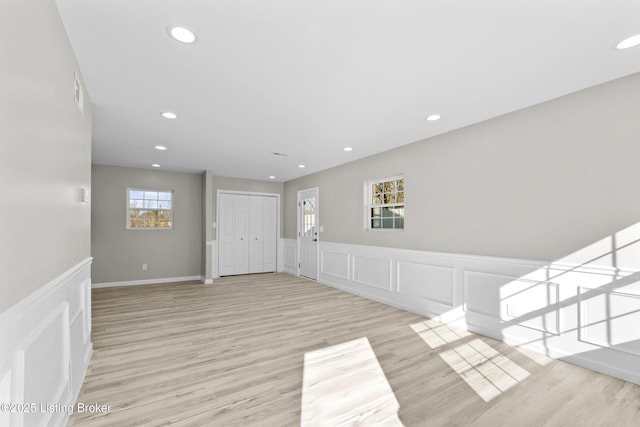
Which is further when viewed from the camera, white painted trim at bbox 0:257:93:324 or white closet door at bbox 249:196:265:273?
white closet door at bbox 249:196:265:273

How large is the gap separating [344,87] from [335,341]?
2590 mm

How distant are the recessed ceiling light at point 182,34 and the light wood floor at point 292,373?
2492 mm

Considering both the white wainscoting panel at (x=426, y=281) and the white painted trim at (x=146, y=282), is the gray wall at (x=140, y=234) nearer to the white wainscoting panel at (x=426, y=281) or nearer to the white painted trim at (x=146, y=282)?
the white painted trim at (x=146, y=282)

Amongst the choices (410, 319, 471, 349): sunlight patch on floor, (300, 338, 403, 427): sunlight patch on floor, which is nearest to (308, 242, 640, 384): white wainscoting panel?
(410, 319, 471, 349): sunlight patch on floor

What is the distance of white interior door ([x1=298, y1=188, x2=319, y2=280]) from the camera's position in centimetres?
648

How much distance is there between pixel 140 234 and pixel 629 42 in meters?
7.53

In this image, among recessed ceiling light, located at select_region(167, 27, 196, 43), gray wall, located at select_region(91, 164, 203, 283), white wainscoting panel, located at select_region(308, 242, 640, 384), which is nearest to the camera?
recessed ceiling light, located at select_region(167, 27, 196, 43)

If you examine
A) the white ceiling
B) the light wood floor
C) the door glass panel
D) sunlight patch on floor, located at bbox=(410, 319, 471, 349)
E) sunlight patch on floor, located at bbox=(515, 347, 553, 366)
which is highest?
the white ceiling

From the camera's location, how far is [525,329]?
9.55 ft

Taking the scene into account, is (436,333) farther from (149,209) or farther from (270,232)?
(149,209)

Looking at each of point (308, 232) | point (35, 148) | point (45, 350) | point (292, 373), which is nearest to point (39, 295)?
point (45, 350)

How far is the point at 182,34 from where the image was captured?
181cm

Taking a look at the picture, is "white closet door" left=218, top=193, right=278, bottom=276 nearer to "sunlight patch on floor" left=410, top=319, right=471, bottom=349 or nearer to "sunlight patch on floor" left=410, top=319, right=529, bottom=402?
"sunlight patch on floor" left=410, top=319, right=471, bottom=349

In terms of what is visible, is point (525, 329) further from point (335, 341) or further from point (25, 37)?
point (25, 37)
